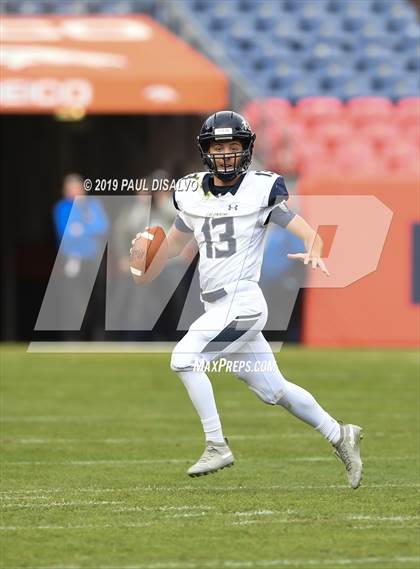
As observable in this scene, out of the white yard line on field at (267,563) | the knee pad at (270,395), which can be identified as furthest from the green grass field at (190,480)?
the knee pad at (270,395)

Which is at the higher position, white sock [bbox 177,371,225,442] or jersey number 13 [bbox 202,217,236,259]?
jersey number 13 [bbox 202,217,236,259]

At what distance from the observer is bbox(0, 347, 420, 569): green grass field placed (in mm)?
4793

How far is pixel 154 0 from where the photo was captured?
653 inches

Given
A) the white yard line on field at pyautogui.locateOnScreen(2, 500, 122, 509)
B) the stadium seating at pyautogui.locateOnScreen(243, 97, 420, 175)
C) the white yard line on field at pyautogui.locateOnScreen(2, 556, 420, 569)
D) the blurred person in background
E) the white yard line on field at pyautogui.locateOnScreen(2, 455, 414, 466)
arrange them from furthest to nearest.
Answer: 1. the stadium seating at pyautogui.locateOnScreen(243, 97, 420, 175)
2. the blurred person in background
3. the white yard line on field at pyautogui.locateOnScreen(2, 455, 414, 466)
4. the white yard line on field at pyautogui.locateOnScreen(2, 500, 122, 509)
5. the white yard line on field at pyautogui.locateOnScreen(2, 556, 420, 569)

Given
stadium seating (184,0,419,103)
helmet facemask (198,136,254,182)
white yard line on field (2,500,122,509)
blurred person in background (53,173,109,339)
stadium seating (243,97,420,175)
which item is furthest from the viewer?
stadium seating (184,0,419,103)

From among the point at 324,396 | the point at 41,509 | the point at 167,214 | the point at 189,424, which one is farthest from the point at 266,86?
the point at 41,509

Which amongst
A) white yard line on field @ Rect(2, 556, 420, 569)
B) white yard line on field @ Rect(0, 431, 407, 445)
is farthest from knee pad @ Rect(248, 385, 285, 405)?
white yard line on field @ Rect(0, 431, 407, 445)

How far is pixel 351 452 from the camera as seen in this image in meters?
6.12

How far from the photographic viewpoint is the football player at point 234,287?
609 centimetres

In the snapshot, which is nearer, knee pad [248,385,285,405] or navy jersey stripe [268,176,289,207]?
knee pad [248,385,285,405]

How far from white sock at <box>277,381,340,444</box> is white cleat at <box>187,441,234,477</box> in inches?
13.0

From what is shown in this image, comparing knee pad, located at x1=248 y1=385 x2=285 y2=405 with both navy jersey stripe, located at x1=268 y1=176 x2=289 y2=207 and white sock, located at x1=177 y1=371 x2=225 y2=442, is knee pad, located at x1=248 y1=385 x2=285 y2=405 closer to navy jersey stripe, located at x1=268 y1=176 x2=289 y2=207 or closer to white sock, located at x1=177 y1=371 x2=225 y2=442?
white sock, located at x1=177 y1=371 x2=225 y2=442

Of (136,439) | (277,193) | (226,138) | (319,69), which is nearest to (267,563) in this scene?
(277,193)

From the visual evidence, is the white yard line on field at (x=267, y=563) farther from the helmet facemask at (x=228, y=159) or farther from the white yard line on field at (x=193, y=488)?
the helmet facemask at (x=228, y=159)
